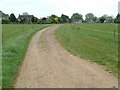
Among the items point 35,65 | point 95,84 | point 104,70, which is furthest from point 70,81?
point 35,65

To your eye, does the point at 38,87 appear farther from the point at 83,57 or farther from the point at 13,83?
the point at 83,57

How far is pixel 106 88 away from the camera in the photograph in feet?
30.1

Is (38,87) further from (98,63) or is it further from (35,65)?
(98,63)

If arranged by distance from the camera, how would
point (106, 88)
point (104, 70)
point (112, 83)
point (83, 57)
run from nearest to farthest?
point (106, 88) < point (112, 83) < point (104, 70) < point (83, 57)

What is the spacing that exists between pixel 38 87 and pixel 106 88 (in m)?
2.00

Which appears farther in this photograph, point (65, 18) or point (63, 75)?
point (65, 18)

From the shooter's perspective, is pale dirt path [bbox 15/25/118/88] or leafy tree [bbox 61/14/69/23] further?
leafy tree [bbox 61/14/69/23]

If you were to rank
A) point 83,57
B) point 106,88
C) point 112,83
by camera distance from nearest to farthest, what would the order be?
1. point 106,88
2. point 112,83
3. point 83,57

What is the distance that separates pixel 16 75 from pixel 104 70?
11.0 feet

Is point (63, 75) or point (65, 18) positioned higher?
point (65, 18)

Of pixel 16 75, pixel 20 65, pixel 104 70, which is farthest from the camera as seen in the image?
pixel 20 65

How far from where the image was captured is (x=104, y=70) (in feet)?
39.5

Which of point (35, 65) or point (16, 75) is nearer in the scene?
point (16, 75)

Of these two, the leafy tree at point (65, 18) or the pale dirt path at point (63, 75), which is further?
the leafy tree at point (65, 18)
